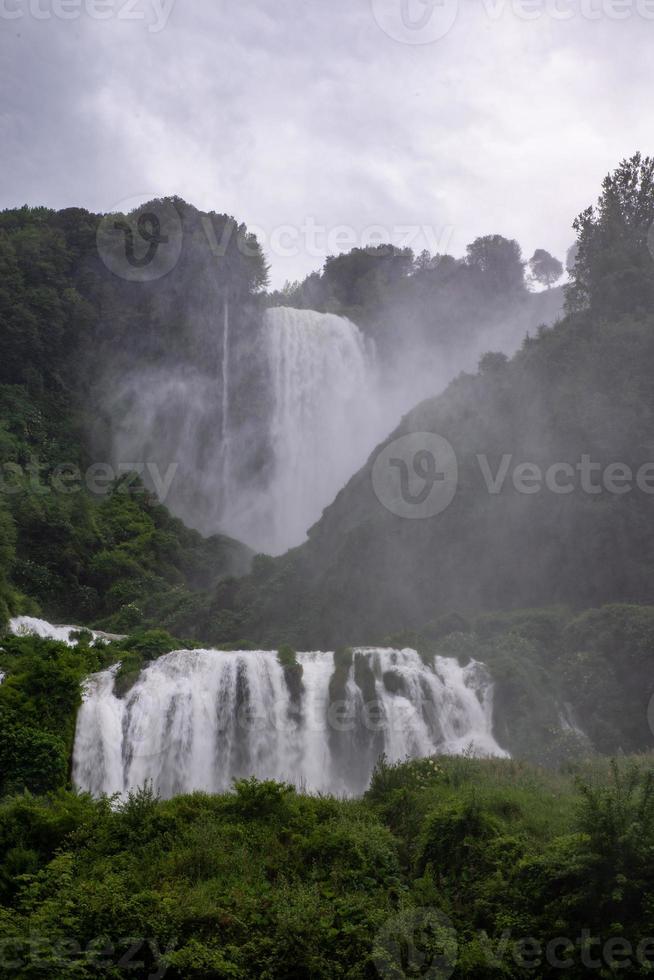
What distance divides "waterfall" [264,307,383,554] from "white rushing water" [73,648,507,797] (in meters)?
26.2

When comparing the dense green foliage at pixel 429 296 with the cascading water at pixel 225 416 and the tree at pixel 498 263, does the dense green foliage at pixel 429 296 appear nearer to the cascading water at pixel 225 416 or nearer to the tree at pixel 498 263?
the tree at pixel 498 263

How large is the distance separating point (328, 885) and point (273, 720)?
40.5ft

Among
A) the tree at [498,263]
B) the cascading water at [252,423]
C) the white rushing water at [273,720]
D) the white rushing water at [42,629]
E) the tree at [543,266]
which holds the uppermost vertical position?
the tree at [543,266]

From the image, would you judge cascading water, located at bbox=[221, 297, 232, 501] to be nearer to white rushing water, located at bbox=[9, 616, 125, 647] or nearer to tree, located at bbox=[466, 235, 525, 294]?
white rushing water, located at bbox=[9, 616, 125, 647]

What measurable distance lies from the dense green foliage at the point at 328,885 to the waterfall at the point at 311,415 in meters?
37.8

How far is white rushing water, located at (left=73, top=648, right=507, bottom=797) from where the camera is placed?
19.4 meters

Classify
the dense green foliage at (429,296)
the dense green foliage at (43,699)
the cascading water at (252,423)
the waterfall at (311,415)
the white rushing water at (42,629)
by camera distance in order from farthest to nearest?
the dense green foliage at (429,296), the waterfall at (311,415), the cascading water at (252,423), the white rushing water at (42,629), the dense green foliage at (43,699)

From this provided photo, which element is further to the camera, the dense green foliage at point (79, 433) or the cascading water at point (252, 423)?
the cascading water at point (252, 423)

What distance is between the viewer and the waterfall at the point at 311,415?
5008 centimetres

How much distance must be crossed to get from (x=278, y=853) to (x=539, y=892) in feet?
11.4

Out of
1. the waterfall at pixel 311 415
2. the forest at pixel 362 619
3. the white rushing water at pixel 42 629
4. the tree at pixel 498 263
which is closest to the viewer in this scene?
the forest at pixel 362 619

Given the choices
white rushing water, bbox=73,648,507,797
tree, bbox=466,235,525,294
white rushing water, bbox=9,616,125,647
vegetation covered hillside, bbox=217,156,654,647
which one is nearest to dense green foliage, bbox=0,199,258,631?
white rushing water, bbox=9,616,125,647

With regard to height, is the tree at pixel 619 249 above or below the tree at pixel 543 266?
below

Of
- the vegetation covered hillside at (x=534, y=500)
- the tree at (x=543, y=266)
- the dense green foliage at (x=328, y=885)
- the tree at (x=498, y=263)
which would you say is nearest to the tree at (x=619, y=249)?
the vegetation covered hillside at (x=534, y=500)
